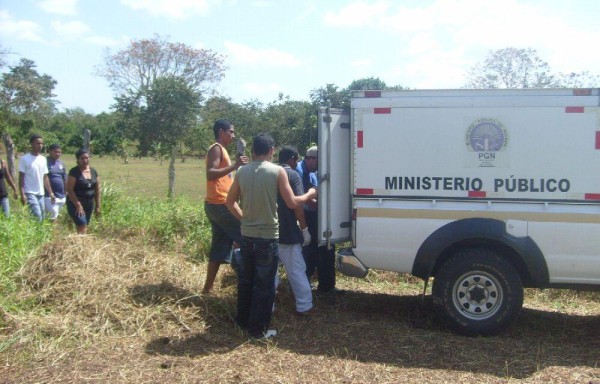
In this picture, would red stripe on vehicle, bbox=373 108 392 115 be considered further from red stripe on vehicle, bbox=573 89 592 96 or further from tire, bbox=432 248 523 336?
red stripe on vehicle, bbox=573 89 592 96

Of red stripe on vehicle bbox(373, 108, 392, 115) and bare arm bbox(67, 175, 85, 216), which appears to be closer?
red stripe on vehicle bbox(373, 108, 392, 115)

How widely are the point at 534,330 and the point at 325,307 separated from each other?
2153mm

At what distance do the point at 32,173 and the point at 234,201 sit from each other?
473 centimetres

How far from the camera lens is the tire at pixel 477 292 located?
518 cm

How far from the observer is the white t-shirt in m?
8.55

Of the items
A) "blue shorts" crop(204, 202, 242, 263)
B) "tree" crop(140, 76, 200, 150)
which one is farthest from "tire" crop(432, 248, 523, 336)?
"tree" crop(140, 76, 200, 150)

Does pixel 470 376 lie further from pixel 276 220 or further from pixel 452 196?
pixel 276 220

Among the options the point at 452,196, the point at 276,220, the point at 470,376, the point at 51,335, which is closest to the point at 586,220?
the point at 452,196

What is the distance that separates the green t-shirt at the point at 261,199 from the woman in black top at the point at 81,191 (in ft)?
11.1

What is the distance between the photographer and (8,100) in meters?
22.1

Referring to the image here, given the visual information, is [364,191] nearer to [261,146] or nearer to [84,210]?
[261,146]

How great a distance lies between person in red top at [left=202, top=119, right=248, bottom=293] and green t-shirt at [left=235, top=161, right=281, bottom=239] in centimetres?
61

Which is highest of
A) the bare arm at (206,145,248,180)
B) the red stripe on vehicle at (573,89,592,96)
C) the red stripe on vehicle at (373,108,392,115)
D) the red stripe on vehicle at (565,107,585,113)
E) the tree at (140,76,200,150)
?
the tree at (140,76,200,150)

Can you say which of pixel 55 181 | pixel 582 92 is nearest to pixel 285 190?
pixel 582 92
